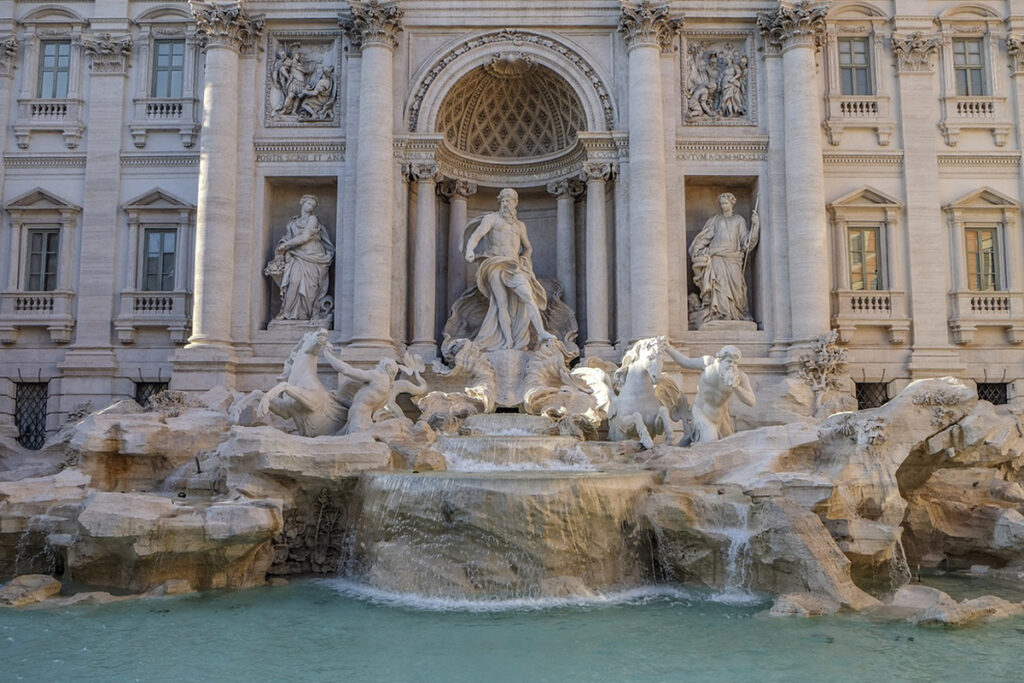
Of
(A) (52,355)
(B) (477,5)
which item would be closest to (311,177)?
(B) (477,5)

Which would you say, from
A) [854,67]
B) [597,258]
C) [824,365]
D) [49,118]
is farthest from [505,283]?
[49,118]

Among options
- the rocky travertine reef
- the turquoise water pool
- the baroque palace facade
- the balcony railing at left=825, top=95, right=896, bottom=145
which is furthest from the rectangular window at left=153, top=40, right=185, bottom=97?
the balcony railing at left=825, top=95, right=896, bottom=145

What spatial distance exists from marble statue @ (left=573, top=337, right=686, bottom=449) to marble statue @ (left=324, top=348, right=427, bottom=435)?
387 cm

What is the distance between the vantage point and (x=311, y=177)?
63.4 ft

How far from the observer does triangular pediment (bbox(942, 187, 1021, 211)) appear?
19.2 metres

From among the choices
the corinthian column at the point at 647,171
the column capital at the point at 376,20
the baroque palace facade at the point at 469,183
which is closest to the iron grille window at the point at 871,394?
the baroque palace facade at the point at 469,183

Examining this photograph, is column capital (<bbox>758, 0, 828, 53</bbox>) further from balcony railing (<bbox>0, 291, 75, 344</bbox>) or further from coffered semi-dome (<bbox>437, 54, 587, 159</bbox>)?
balcony railing (<bbox>0, 291, 75, 344</bbox>)

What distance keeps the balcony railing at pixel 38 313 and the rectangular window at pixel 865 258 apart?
17.8 meters

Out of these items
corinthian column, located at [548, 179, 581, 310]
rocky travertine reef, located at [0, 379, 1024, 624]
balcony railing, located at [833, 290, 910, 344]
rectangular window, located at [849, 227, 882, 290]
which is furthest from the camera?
corinthian column, located at [548, 179, 581, 310]

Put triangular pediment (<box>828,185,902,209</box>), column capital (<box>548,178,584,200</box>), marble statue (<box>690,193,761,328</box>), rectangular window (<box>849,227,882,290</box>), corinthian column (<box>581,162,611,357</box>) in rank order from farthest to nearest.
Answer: column capital (<box>548,178,584,200</box>) → rectangular window (<box>849,227,882,290</box>) → triangular pediment (<box>828,185,902,209</box>) → marble statue (<box>690,193,761,328</box>) → corinthian column (<box>581,162,611,357</box>)

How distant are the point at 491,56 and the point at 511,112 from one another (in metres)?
1.79

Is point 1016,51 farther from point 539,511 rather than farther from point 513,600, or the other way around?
point 513,600

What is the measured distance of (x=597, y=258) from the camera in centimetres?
1877

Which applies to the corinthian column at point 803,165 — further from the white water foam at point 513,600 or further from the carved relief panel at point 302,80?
the carved relief panel at point 302,80
